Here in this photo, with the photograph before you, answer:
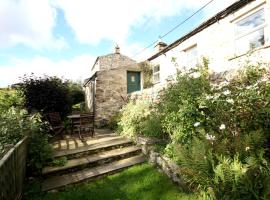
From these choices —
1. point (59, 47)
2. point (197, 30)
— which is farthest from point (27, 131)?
point (59, 47)

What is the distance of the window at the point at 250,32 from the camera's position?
7424 millimetres

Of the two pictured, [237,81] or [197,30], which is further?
[197,30]

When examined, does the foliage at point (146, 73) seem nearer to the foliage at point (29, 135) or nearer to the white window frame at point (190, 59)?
the white window frame at point (190, 59)

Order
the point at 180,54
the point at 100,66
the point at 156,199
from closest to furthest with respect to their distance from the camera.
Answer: the point at 156,199 < the point at 180,54 < the point at 100,66

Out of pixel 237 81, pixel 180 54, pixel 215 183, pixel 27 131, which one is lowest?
pixel 215 183

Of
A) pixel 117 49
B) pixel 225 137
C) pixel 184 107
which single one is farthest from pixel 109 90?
pixel 117 49

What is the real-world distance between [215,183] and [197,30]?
853 cm

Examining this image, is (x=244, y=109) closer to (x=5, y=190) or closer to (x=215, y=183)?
(x=215, y=183)

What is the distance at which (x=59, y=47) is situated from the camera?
15.8m

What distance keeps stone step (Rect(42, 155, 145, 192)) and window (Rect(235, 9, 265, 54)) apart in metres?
5.83

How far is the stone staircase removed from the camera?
16.0 feet

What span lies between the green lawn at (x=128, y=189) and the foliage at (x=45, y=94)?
15.9 ft

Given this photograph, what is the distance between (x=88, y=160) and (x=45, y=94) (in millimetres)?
4413

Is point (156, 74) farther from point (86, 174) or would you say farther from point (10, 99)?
point (86, 174)
